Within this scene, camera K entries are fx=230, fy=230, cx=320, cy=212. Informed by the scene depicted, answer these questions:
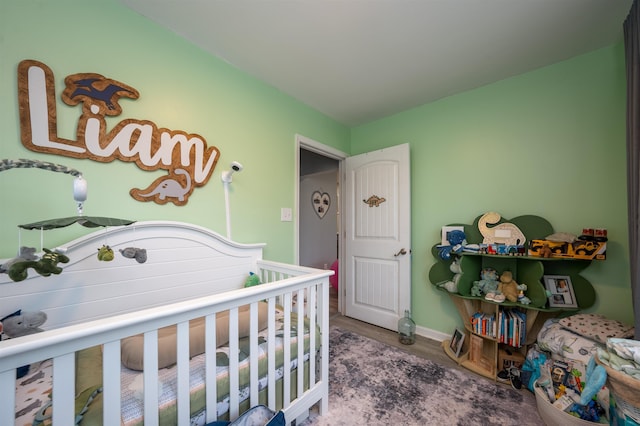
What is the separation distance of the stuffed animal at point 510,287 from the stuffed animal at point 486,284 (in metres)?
0.04

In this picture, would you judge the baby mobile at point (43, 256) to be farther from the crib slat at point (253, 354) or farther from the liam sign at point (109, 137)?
the crib slat at point (253, 354)

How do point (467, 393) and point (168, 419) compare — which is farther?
point (467, 393)

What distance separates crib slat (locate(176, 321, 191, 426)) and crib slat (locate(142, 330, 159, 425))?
0.21 ft

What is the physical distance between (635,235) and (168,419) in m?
2.26

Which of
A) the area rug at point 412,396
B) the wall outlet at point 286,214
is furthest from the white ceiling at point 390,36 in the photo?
the area rug at point 412,396

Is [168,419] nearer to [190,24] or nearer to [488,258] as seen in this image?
[190,24]

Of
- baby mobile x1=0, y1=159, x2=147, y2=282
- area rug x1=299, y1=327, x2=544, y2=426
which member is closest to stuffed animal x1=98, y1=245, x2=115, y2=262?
baby mobile x1=0, y1=159, x2=147, y2=282

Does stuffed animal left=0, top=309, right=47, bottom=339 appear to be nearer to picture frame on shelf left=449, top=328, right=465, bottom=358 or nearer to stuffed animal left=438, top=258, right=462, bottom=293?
stuffed animal left=438, top=258, right=462, bottom=293

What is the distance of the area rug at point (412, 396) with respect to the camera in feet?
4.28

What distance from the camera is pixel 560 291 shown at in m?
1.64

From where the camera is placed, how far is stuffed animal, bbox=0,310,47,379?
87 centimetres

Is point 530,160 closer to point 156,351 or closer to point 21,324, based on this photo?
point 156,351

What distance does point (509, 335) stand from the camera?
65.1 inches

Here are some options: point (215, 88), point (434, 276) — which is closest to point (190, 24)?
point (215, 88)
